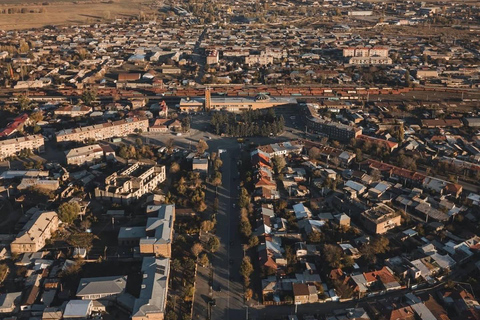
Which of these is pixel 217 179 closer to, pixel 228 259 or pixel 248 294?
pixel 228 259

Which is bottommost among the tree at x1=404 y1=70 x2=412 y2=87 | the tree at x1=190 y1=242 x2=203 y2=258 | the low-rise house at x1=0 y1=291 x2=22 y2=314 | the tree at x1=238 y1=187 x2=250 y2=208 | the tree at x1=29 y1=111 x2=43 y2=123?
the low-rise house at x1=0 y1=291 x2=22 y2=314

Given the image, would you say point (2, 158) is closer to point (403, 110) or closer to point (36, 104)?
point (36, 104)

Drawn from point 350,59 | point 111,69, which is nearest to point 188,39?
point 111,69

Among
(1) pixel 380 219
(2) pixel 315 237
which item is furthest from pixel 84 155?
(1) pixel 380 219

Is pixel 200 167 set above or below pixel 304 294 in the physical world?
above

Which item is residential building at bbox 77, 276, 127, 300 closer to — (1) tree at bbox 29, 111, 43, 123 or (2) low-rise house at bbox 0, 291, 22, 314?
(2) low-rise house at bbox 0, 291, 22, 314

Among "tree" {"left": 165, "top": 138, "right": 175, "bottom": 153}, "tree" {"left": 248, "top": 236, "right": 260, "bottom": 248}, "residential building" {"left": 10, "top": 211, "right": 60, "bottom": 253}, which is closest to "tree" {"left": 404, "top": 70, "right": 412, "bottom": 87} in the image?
"tree" {"left": 165, "top": 138, "right": 175, "bottom": 153}
